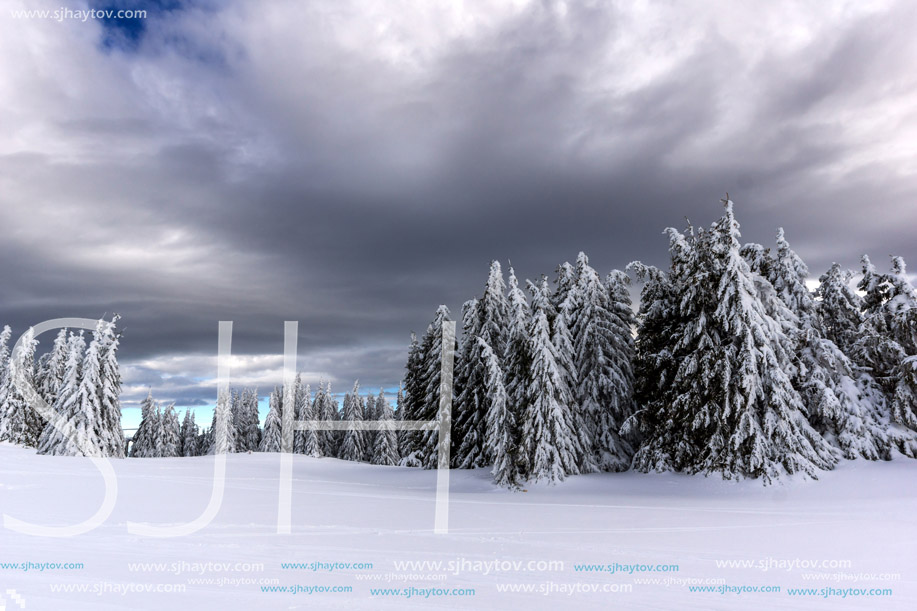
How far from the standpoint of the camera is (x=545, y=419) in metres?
25.6

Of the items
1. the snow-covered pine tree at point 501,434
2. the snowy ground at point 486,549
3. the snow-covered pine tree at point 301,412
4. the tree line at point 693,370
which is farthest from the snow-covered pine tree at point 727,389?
the snow-covered pine tree at point 301,412

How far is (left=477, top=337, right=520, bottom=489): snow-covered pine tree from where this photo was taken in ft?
84.0

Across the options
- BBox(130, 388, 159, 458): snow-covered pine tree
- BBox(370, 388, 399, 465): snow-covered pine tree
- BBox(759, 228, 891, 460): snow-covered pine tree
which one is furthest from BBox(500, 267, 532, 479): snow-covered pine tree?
BBox(130, 388, 159, 458): snow-covered pine tree

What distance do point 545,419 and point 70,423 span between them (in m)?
35.4

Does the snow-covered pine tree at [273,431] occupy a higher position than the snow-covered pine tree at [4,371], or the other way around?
the snow-covered pine tree at [4,371]

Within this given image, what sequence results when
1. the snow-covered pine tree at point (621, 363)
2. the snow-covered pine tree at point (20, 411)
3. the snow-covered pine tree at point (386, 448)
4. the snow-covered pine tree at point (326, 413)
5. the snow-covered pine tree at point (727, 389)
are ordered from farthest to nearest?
the snow-covered pine tree at point (326, 413) → the snow-covered pine tree at point (386, 448) → the snow-covered pine tree at point (20, 411) → the snow-covered pine tree at point (621, 363) → the snow-covered pine tree at point (727, 389)

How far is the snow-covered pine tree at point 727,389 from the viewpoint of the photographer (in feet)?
69.8

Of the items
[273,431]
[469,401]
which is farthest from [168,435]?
[469,401]

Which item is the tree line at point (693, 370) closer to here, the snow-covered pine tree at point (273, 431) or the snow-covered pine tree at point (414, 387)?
the snow-covered pine tree at point (414, 387)

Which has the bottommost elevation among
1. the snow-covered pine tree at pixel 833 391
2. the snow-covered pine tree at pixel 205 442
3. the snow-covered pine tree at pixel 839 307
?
the snow-covered pine tree at pixel 205 442

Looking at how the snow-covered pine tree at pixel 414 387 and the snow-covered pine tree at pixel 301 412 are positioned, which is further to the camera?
the snow-covered pine tree at pixel 301 412

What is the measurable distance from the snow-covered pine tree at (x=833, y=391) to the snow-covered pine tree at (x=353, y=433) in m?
54.6

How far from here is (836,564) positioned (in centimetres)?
927

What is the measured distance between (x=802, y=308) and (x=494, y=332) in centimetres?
1763
